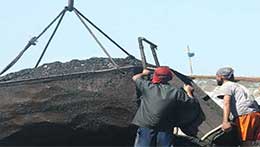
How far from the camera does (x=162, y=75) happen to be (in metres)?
5.66

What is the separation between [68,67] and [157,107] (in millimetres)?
1290

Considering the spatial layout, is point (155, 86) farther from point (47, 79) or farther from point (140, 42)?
point (47, 79)

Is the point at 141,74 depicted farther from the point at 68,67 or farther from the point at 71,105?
the point at 68,67

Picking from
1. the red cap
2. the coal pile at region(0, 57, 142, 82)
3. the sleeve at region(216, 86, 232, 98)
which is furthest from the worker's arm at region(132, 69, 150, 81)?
the sleeve at region(216, 86, 232, 98)

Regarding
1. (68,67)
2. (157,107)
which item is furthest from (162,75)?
(68,67)

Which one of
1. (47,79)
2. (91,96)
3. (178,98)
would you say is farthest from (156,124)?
(47,79)

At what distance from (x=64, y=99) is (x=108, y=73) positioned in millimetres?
525

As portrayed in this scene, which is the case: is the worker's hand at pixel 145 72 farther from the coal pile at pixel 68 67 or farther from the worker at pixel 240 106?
the worker at pixel 240 106

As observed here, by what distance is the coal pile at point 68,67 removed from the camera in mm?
6180

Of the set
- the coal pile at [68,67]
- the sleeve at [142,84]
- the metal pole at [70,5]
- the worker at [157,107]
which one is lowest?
the worker at [157,107]

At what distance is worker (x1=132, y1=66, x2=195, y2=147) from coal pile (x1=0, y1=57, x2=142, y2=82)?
557 mm

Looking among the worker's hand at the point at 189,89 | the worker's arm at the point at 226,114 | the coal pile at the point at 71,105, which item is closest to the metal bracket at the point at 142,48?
the coal pile at the point at 71,105

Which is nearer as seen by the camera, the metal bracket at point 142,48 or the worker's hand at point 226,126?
the worker's hand at point 226,126

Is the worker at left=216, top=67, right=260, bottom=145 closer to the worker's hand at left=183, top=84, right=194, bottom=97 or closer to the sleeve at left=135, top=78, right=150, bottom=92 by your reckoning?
the worker's hand at left=183, top=84, right=194, bottom=97
